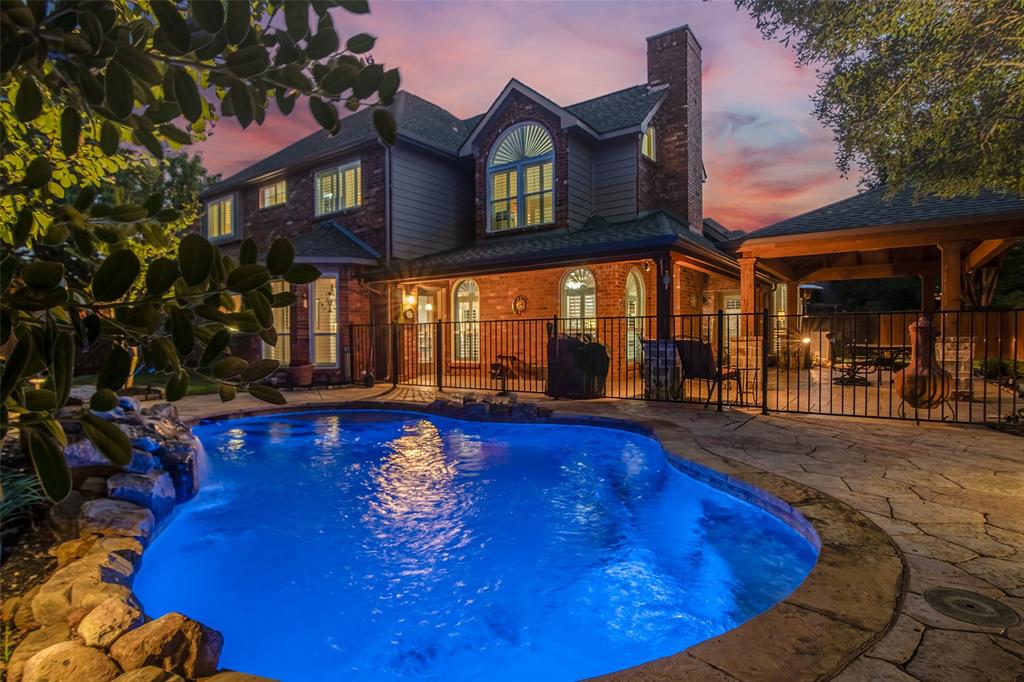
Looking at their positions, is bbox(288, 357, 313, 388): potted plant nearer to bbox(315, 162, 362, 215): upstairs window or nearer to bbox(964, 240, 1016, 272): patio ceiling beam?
bbox(315, 162, 362, 215): upstairs window

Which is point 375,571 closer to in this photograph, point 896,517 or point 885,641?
point 885,641

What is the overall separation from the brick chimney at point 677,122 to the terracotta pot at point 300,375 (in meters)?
9.87

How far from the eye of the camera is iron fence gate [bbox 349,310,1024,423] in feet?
23.7

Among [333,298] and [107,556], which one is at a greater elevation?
[333,298]

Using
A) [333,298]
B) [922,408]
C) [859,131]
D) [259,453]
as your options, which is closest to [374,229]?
[333,298]

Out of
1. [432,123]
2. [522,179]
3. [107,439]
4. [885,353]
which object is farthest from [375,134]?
[885,353]

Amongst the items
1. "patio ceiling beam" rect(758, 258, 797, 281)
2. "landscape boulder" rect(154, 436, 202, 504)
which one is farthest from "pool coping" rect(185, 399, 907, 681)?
"patio ceiling beam" rect(758, 258, 797, 281)

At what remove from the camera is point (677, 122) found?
43.3 feet

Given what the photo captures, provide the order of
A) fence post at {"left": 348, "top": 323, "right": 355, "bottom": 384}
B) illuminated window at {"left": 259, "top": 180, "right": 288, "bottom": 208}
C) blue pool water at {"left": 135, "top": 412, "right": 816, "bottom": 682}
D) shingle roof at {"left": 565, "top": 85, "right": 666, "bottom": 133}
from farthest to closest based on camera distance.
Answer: illuminated window at {"left": 259, "top": 180, "right": 288, "bottom": 208}, fence post at {"left": 348, "top": 323, "right": 355, "bottom": 384}, shingle roof at {"left": 565, "top": 85, "right": 666, "bottom": 133}, blue pool water at {"left": 135, "top": 412, "right": 816, "bottom": 682}

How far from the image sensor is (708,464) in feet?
14.9

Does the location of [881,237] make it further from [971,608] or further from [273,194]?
[273,194]

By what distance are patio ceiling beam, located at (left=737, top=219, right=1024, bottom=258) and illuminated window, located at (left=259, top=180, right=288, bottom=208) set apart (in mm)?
13368

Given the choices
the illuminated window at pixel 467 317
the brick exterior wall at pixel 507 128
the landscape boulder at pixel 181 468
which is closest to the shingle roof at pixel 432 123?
the brick exterior wall at pixel 507 128

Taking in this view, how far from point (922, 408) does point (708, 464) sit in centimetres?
484
